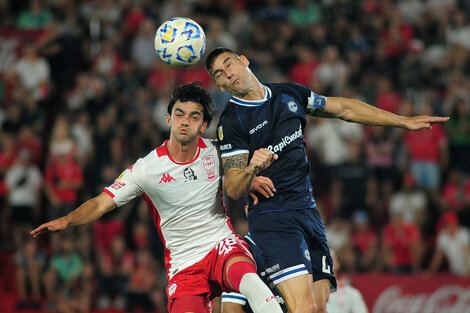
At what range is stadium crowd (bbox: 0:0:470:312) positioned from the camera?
1410 centimetres

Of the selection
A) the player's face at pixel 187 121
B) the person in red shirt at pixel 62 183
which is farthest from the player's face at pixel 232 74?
the person in red shirt at pixel 62 183

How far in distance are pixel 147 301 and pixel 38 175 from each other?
3601mm

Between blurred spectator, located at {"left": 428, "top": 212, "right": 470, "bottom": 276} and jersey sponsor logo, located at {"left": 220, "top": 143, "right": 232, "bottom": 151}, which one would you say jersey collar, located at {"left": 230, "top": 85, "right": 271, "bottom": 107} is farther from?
blurred spectator, located at {"left": 428, "top": 212, "right": 470, "bottom": 276}

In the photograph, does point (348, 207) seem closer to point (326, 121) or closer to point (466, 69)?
point (326, 121)

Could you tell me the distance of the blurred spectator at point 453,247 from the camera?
45.1 feet

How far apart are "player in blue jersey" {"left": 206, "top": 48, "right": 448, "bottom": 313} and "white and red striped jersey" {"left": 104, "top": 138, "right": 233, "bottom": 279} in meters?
0.30

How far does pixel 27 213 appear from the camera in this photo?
49.6ft

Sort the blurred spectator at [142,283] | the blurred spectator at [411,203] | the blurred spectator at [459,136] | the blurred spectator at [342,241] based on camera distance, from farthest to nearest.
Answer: the blurred spectator at [459,136]
the blurred spectator at [411,203]
the blurred spectator at [342,241]
the blurred spectator at [142,283]

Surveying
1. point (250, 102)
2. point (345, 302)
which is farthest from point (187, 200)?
point (345, 302)

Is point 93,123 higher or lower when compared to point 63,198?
higher

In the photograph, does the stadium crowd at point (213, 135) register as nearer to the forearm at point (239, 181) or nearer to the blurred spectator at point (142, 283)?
the blurred spectator at point (142, 283)

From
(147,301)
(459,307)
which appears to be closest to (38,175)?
(147,301)

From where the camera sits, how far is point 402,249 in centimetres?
1405

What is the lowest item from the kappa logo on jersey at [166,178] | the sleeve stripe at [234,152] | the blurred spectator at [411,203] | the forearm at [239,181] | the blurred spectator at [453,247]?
the blurred spectator at [453,247]
